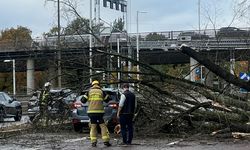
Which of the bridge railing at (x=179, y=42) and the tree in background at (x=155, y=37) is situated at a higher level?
the tree in background at (x=155, y=37)

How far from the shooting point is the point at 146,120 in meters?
15.8

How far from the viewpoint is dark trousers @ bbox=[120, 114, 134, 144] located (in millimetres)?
14023

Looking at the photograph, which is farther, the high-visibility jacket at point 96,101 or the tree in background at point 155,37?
the tree in background at point 155,37

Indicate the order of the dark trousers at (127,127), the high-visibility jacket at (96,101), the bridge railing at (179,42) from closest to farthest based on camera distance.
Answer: the dark trousers at (127,127) < the high-visibility jacket at (96,101) < the bridge railing at (179,42)

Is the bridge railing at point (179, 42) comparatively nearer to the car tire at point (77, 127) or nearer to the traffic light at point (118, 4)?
the car tire at point (77, 127)

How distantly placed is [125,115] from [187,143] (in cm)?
180

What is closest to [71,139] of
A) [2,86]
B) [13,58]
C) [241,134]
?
[241,134]

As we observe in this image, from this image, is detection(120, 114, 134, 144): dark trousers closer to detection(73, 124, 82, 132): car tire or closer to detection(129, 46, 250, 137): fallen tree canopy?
detection(129, 46, 250, 137): fallen tree canopy

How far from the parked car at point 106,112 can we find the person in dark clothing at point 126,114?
2.93m

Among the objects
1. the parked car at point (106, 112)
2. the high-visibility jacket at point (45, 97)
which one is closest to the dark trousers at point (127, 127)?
the parked car at point (106, 112)

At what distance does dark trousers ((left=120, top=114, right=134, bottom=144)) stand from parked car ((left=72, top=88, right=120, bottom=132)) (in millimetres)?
2928

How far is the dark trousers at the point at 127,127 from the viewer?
14023 millimetres

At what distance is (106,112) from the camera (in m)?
17.2

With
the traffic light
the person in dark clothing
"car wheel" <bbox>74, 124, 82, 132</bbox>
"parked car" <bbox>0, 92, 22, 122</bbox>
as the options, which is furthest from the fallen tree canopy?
the traffic light
